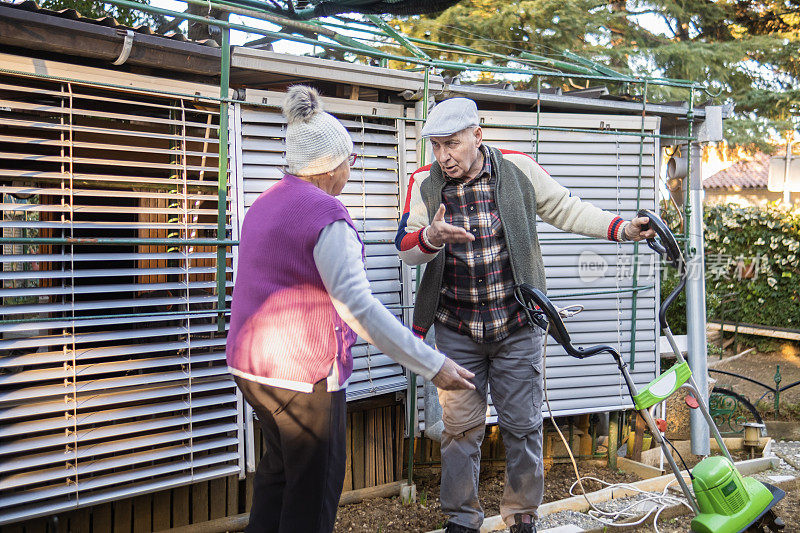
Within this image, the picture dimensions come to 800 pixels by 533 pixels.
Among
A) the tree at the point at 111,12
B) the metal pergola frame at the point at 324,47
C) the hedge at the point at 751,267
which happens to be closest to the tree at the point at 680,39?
the hedge at the point at 751,267

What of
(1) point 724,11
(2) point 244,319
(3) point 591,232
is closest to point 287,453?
(2) point 244,319

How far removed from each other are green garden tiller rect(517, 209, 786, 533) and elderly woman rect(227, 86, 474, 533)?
3.38 feet

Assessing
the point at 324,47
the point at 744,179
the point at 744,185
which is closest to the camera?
the point at 324,47

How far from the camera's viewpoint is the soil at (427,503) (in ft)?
13.7

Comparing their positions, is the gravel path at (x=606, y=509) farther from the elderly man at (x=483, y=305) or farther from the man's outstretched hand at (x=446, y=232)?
the man's outstretched hand at (x=446, y=232)

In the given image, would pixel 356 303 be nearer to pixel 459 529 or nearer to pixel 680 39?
pixel 459 529

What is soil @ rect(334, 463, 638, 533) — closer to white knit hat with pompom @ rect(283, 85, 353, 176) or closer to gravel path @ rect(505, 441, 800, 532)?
gravel path @ rect(505, 441, 800, 532)

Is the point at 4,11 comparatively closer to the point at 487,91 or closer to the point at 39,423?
the point at 39,423

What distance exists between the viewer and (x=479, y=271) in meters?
3.43

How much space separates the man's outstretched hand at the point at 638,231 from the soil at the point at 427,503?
2188mm

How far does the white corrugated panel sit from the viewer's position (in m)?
5.29

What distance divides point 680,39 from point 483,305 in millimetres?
14469

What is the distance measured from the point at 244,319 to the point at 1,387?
1.74 meters

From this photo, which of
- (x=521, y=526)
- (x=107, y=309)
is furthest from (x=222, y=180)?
(x=521, y=526)
